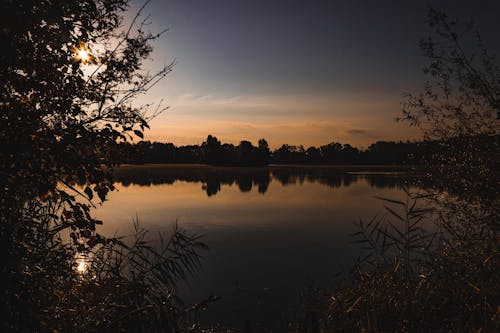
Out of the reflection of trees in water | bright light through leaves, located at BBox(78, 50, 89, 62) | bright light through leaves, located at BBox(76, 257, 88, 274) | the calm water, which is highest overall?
bright light through leaves, located at BBox(78, 50, 89, 62)

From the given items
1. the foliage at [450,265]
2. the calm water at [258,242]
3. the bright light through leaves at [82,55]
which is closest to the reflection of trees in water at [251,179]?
the calm water at [258,242]

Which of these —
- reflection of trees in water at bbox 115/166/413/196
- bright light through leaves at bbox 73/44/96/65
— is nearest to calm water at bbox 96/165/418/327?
bright light through leaves at bbox 73/44/96/65

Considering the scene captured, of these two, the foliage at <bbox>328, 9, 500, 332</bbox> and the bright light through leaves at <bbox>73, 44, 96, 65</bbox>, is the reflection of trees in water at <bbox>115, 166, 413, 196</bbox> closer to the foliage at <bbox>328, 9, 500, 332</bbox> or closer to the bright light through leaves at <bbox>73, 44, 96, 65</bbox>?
the foliage at <bbox>328, 9, 500, 332</bbox>

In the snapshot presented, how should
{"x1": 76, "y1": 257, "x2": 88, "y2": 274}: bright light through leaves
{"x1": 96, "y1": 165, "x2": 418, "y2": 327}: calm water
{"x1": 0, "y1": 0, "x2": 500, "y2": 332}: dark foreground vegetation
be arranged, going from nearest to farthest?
1. {"x1": 0, "y1": 0, "x2": 500, "y2": 332}: dark foreground vegetation
2. {"x1": 76, "y1": 257, "x2": 88, "y2": 274}: bright light through leaves
3. {"x1": 96, "y1": 165, "x2": 418, "y2": 327}: calm water

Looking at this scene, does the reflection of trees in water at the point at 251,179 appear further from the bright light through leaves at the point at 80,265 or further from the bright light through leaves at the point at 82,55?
the bright light through leaves at the point at 82,55

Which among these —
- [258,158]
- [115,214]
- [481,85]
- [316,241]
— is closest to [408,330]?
[481,85]

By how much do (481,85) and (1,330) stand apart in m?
10.7

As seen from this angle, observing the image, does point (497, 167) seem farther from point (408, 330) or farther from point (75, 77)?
point (75, 77)

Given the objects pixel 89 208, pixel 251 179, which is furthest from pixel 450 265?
pixel 251 179

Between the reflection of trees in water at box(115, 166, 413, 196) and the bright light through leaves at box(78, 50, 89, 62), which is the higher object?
the bright light through leaves at box(78, 50, 89, 62)

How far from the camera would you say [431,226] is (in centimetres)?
2166

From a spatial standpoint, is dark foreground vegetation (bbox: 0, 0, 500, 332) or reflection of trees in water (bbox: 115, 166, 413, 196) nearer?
dark foreground vegetation (bbox: 0, 0, 500, 332)

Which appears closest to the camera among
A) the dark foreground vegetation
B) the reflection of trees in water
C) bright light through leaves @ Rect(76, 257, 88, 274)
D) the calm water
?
the dark foreground vegetation

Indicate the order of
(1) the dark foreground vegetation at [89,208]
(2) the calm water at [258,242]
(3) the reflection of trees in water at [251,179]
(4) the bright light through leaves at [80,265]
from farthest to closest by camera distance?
(3) the reflection of trees in water at [251,179] < (2) the calm water at [258,242] < (4) the bright light through leaves at [80,265] < (1) the dark foreground vegetation at [89,208]
